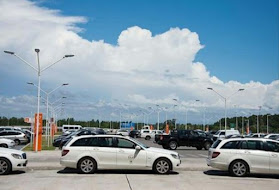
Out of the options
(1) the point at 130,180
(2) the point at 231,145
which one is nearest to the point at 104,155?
(1) the point at 130,180

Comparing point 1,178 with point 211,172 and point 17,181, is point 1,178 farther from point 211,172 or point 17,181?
point 211,172

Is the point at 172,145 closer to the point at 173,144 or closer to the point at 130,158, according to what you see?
the point at 173,144

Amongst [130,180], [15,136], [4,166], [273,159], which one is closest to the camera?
[130,180]

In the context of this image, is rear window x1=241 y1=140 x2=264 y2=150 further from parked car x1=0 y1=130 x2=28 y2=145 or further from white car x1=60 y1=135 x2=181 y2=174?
parked car x1=0 y1=130 x2=28 y2=145

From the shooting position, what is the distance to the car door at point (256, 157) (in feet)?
49.4

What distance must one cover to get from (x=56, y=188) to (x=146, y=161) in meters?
4.42

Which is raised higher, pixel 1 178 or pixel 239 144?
pixel 239 144

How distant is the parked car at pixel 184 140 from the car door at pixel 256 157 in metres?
19.7

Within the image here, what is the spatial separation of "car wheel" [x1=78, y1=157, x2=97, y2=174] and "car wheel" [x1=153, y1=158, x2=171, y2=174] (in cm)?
230

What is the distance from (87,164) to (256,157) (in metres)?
6.34

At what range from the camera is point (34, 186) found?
12164 millimetres

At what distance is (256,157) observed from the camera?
49.7 ft

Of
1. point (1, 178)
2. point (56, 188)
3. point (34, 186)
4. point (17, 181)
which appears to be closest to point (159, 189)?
point (56, 188)

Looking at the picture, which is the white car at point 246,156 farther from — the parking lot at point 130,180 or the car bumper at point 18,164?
the car bumper at point 18,164
